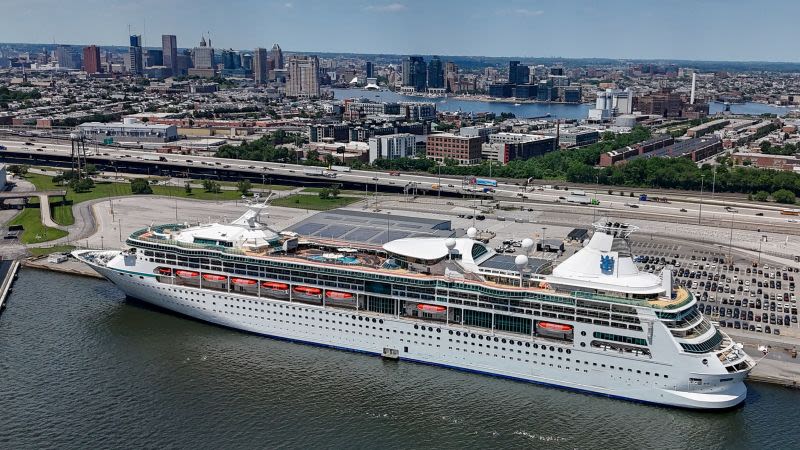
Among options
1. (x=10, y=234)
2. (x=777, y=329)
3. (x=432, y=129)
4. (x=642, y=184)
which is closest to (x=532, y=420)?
(x=777, y=329)

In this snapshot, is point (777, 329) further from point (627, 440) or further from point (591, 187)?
point (591, 187)

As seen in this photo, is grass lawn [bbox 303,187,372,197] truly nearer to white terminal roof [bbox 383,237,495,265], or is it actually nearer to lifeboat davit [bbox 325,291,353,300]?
white terminal roof [bbox 383,237,495,265]

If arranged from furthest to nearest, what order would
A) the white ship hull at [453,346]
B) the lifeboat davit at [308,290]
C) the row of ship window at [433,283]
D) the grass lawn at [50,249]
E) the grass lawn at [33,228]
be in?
Answer: the grass lawn at [33,228]
the grass lawn at [50,249]
the lifeboat davit at [308,290]
the row of ship window at [433,283]
the white ship hull at [453,346]

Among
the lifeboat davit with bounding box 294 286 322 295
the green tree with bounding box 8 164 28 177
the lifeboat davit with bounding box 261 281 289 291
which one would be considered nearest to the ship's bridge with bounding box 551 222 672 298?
the lifeboat davit with bounding box 294 286 322 295

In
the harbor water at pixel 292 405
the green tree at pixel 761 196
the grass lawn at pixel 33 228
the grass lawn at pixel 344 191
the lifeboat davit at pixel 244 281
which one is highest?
the lifeboat davit at pixel 244 281

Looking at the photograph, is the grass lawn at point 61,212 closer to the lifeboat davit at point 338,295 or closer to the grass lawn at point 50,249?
the grass lawn at point 50,249

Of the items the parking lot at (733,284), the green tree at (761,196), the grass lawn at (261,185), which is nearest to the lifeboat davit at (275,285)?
the parking lot at (733,284)
